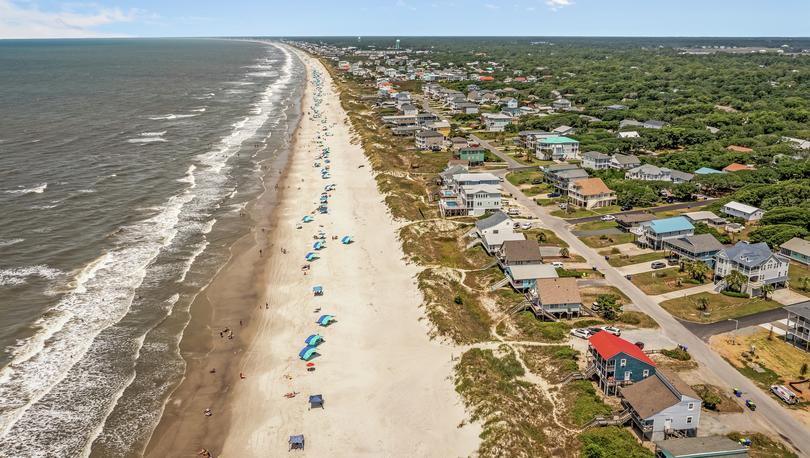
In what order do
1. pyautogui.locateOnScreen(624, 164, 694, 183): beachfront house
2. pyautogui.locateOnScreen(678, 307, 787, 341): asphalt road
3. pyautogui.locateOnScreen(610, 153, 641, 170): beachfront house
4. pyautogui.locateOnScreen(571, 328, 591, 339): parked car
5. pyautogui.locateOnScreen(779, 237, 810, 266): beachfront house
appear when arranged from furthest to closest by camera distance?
pyautogui.locateOnScreen(610, 153, 641, 170): beachfront house, pyautogui.locateOnScreen(624, 164, 694, 183): beachfront house, pyautogui.locateOnScreen(779, 237, 810, 266): beachfront house, pyautogui.locateOnScreen(678, 307, 787, 341): asphalt road, pyautogui.locateOnScreen(571, 328, 591, 339): parked car

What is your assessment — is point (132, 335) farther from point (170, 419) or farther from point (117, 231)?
point (117, 231)

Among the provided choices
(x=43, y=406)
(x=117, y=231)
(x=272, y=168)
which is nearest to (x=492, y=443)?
(x=43, y=406)

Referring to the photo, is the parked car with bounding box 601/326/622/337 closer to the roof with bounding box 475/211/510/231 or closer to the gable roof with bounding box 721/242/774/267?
the gable roof with bounding box 721/242/774/267

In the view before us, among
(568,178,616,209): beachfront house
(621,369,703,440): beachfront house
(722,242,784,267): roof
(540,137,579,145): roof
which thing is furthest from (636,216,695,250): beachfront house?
(540,137,579,145): roof

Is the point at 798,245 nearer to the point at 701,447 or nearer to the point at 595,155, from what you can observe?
the point at 701,447

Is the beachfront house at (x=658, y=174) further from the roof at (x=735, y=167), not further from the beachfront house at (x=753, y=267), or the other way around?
the beachfront house at (x=753, y=267)
